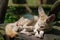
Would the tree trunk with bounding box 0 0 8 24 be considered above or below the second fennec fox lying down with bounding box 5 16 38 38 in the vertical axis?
above

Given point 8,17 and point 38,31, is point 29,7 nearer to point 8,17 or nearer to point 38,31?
point 8,17

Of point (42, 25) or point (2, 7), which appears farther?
point (2, 7)

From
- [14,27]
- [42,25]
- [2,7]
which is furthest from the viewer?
[2,7]

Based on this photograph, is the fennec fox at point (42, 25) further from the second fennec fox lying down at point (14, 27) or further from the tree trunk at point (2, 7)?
the tree trunk at point (2, 7)

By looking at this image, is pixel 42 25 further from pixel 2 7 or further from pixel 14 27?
pixel 2 7

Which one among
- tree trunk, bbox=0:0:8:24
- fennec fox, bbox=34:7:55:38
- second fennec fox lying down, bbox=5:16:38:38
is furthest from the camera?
Result: tree trunk, bbox=0:0:8:24

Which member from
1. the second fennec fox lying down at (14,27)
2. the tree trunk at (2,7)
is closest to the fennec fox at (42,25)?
the second fennec fox lying down at (14,27)

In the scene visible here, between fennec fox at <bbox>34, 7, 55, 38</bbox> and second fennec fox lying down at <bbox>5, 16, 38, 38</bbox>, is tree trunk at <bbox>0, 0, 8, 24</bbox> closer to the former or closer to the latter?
second fennec fox lying down at <bbox>5, 16, 38, 38</bbox>

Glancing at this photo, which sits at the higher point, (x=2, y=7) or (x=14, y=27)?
(x=2, y=7)

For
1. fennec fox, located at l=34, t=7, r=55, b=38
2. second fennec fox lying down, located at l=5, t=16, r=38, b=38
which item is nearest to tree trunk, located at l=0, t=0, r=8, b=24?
second fennec fox lying down, located at l=5, t=16, r=38, b=38

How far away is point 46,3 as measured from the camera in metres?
6.07

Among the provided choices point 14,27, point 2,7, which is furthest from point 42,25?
point 2,7

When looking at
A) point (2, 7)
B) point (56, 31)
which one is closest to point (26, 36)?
point (56, 31)

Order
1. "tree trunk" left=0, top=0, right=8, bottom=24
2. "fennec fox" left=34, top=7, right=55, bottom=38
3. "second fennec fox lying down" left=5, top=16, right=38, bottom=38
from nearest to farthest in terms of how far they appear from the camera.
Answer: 1. "second fennec fox lying down" left=5, top=16, right=38, bottom=38
2. "fennec fox" left=34, top=7, right=55, bottom=38
3. "tree trunk" left=0, top=0, right=8, bottom=24
